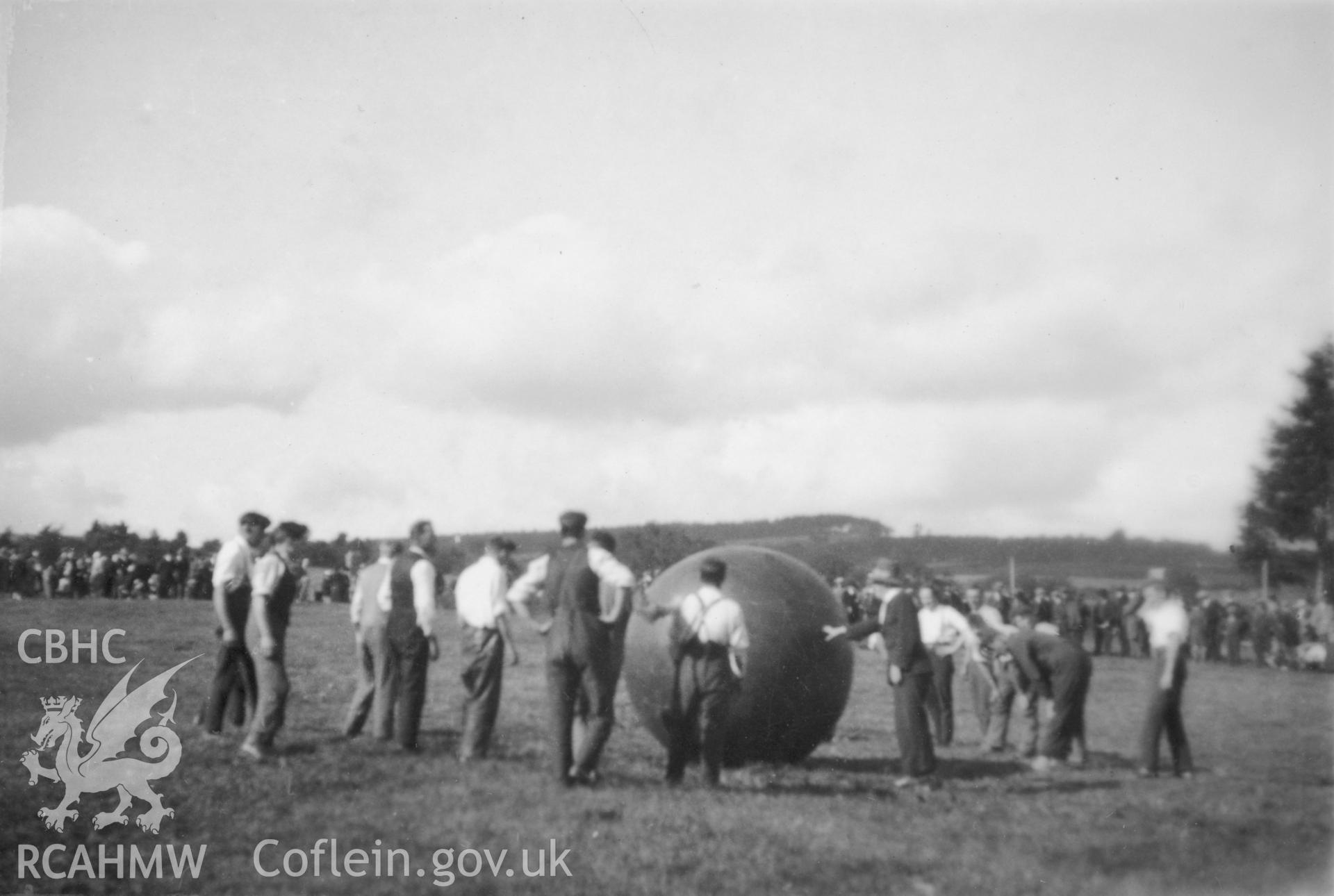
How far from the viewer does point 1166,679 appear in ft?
32.0

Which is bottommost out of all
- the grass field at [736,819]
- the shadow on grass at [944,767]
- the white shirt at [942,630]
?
the shadow on grass at [944,767]

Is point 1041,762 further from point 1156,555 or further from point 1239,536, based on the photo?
point 1239,536

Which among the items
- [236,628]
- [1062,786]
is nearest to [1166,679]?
[1062,786]

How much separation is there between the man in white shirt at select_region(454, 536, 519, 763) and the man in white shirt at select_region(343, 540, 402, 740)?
88cm

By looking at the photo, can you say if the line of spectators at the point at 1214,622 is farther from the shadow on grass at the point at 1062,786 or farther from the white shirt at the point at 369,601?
the white shirt at the point at 369,601

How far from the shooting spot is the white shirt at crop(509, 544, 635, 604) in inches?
356

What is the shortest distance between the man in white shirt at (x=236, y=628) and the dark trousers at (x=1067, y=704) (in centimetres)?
798

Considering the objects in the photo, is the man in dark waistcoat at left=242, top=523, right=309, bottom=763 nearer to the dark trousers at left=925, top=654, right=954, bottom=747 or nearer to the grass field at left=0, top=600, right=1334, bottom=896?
the grass field at left=0, top=600, right=1334, bottom=896

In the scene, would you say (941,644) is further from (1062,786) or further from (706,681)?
(706,681)

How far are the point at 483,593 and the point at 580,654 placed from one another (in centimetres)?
182

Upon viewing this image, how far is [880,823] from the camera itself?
8.24 metres

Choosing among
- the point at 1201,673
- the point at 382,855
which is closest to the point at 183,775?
the point at 382,855

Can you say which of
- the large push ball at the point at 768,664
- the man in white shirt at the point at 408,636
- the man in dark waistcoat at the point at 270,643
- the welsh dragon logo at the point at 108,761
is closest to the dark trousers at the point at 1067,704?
the large push ball at the point at 768,664

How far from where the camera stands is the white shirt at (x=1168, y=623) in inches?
386
